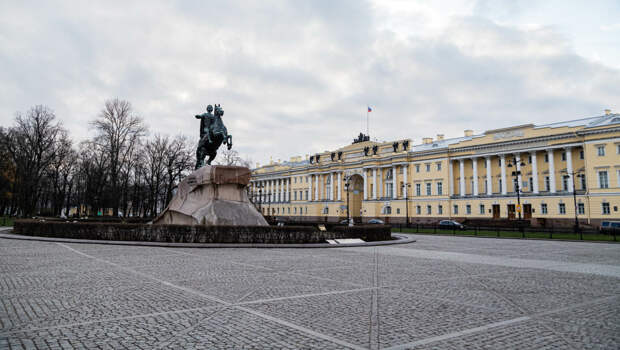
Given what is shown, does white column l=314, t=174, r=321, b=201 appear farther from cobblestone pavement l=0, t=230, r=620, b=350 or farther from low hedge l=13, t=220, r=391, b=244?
cobblestone pavement l=0, t=230, r=620, b=350

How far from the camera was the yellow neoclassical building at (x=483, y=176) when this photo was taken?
168 ft

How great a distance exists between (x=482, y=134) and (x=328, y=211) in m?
40.0

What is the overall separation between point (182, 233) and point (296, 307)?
1308 cm

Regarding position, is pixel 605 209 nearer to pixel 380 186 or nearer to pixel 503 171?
pixel 503 171

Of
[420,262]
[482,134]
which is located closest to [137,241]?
[420,262]

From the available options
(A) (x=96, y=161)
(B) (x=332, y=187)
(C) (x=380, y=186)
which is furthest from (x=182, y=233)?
(B) (x=332, y=187)

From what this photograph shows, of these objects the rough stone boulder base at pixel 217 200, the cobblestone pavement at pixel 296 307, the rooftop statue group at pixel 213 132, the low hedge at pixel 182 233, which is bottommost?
the cobblestone pavement at pixel 296 307

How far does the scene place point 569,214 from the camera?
53375mm

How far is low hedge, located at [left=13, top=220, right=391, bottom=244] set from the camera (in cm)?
1809

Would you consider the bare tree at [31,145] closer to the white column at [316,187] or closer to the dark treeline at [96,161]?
the dark treeline at [96,161]

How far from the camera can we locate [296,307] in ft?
21.1

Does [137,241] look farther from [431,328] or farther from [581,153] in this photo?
[581,153]

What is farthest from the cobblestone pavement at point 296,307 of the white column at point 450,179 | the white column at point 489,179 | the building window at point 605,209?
the white column at point 450,179

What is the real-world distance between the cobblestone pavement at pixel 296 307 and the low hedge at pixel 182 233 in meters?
6.57
